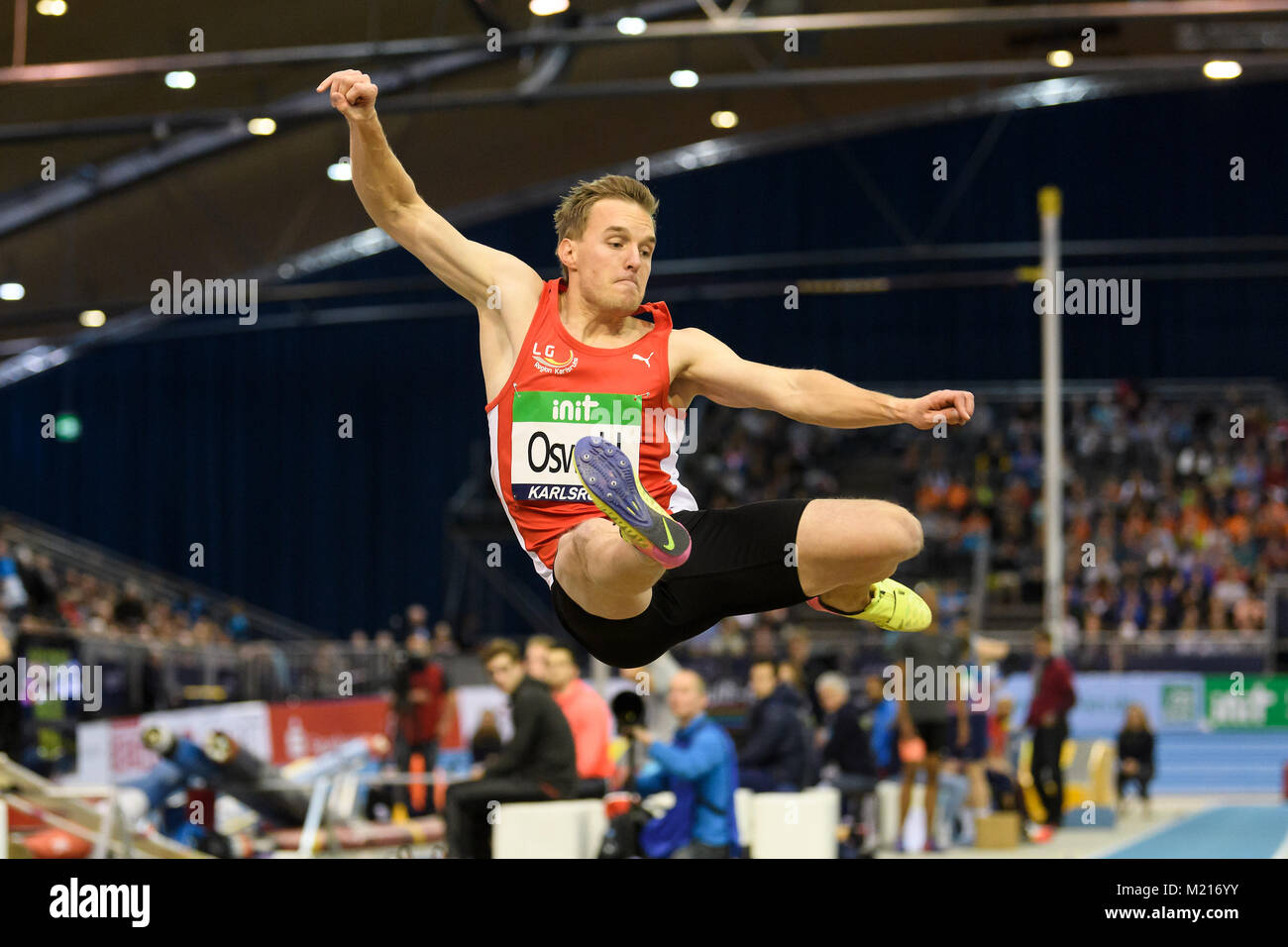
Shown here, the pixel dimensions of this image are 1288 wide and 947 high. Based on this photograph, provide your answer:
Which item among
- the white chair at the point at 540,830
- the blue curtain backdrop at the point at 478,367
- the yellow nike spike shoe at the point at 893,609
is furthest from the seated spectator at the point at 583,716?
the blue curtain backdrop at the point at 478,367

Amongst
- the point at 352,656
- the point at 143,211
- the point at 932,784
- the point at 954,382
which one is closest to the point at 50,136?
the point at 143,211

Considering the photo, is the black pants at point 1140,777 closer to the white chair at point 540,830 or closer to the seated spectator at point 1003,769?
the seated spectator at point 1003,769

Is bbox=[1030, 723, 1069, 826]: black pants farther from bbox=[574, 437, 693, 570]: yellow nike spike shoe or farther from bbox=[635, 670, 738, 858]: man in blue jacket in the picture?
bbox=[574, 437, 693, 570]: yellow nike spike shoe

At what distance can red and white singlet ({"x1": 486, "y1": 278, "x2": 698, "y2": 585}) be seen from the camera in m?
4.68

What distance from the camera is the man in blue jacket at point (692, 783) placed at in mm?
8906

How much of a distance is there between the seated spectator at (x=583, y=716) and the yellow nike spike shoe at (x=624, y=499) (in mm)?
5349

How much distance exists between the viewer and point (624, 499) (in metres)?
4.14

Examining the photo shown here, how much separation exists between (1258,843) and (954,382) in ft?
53.3

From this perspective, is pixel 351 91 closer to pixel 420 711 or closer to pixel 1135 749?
pixel 420 711

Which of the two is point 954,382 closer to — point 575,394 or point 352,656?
point 352,656

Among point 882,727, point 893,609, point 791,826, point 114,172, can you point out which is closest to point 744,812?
point 791,826

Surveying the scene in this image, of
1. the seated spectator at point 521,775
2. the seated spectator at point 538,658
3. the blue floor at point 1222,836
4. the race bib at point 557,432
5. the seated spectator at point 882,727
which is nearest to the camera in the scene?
the race bib at point 557,432

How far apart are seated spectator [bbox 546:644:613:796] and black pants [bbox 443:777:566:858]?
44 cm
